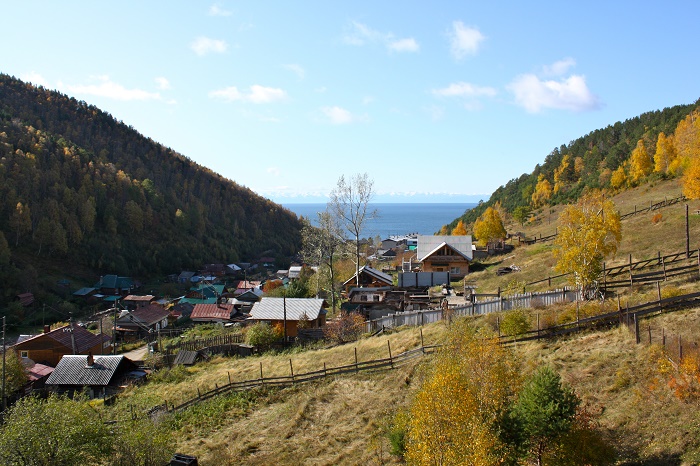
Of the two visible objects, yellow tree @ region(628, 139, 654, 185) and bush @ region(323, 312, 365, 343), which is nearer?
bush @ region(323, 312, 365, 343)

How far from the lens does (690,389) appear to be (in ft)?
48.8

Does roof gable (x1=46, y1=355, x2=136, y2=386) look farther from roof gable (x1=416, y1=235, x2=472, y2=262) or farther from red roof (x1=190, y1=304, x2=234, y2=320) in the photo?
roof gable (x1=416, y1=235, x2=472, y2=262)

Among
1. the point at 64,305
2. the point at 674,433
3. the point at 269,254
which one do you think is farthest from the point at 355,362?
the point at 269,254

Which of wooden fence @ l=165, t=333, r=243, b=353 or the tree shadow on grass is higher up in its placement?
the tree shadow on grass

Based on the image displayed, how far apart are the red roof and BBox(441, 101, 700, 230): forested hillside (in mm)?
52859

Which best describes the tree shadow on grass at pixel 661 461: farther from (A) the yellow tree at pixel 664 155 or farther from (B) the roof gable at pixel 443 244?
(A) the yellow tree at pixel 664 155

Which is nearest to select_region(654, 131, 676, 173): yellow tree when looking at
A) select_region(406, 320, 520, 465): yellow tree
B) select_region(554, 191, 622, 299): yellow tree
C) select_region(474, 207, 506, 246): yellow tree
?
select_region(474, 207, 506, 246): yellow tree

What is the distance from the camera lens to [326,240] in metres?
48.1

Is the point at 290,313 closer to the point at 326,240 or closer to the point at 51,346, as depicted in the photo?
the point at 326,240

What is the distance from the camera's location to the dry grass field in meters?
14.7

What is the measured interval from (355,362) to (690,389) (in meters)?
14.7

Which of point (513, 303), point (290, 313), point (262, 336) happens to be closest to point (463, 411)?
point (513, 303)

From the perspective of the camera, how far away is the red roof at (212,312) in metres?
55.1

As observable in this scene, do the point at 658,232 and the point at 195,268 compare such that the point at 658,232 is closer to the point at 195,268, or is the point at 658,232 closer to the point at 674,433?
the point at 674,433
